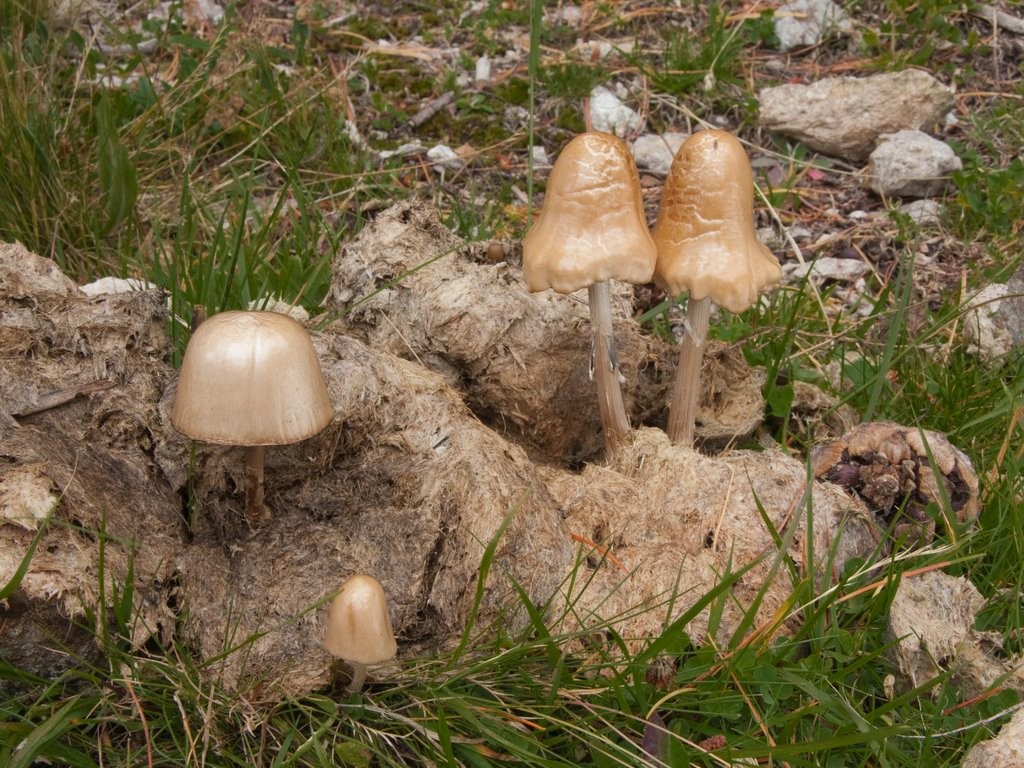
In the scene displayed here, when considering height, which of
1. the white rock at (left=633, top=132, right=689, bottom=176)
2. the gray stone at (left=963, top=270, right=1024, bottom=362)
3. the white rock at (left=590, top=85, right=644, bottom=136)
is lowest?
the gray stone at (left=963, top=270, right=1024, bottom=362)

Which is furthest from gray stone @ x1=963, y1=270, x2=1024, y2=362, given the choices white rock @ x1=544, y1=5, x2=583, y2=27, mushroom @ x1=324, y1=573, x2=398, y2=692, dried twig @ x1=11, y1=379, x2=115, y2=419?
white rock @ x1=544, y1=5, x2=583, y2=27

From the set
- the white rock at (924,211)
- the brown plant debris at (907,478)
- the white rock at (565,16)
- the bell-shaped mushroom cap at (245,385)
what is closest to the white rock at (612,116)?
the white rock at (565,16)

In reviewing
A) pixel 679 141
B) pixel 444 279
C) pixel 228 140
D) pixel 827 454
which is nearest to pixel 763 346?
pixel 827 454

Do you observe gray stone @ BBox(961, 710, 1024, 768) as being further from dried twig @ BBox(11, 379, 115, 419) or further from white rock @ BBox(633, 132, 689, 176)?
white rock @ BBox(633, 132, 689, 176)

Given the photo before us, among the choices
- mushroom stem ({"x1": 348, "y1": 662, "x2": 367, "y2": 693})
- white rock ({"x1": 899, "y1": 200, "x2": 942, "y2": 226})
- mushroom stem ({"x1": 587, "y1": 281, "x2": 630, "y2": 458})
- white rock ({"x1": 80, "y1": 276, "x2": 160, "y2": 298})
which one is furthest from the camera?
white rock ({"x1": 899, "y1": 200, "x2": 942, "y2": 226})

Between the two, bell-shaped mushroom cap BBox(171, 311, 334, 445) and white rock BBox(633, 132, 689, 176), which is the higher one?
bell-shaped mushroom cap BBox(171, 311, 334, 445)

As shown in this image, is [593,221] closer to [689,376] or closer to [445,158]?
[689,376]
